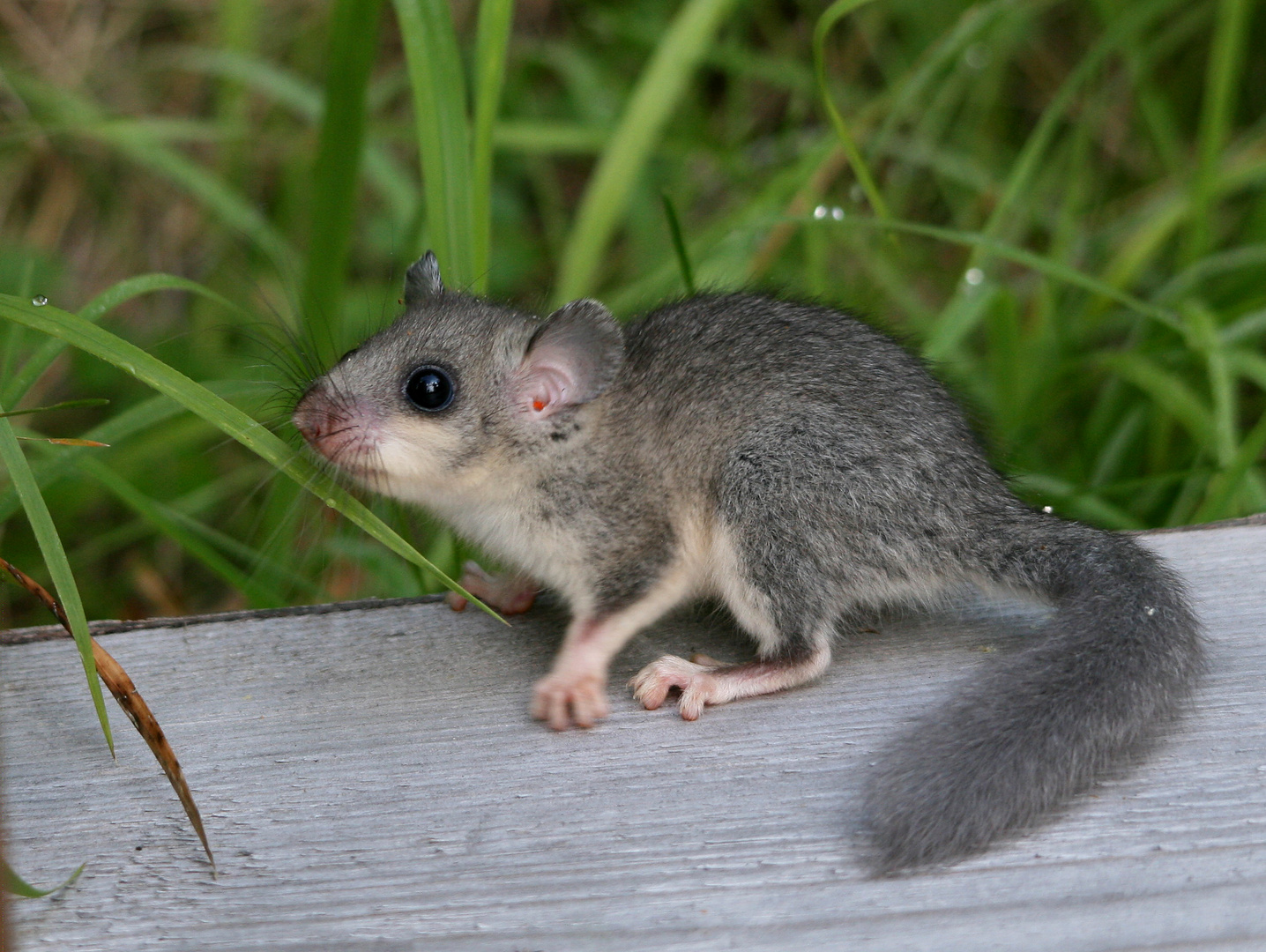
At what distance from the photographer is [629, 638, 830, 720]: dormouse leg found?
194 centimetres

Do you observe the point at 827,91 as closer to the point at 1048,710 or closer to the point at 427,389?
the point at 427,389

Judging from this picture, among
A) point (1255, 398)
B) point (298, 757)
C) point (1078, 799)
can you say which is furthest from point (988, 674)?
point (1255, 398)

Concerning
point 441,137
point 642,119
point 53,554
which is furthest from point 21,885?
point 642,119

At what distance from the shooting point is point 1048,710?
170 centimetres

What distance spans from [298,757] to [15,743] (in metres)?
0.47

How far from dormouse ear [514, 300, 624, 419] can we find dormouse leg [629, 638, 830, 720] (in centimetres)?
52

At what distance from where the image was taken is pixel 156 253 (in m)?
4.99

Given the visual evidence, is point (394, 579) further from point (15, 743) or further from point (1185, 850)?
point (1185, 850)

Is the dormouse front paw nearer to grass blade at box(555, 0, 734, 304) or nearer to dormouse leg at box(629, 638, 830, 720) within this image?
dormouse leg at box(629, 638, 830, 720)

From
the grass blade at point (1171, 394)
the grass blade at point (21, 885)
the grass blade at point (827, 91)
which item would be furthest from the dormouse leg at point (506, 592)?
the grass blade at point (1171, 394)

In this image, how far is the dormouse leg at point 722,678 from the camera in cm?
194

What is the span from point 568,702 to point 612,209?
1.98m

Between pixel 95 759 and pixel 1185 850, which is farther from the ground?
pixel 1185 850

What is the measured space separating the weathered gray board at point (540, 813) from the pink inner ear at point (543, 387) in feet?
1.42
